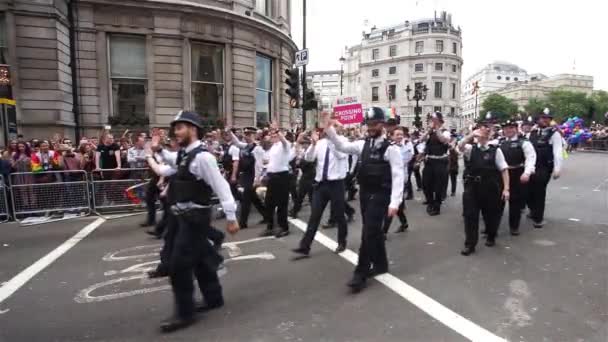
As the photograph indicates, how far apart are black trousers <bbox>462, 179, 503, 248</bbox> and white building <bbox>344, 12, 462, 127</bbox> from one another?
7318cm

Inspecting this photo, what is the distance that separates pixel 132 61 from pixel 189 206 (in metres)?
17.4

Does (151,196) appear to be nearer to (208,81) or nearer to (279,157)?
(279,157)

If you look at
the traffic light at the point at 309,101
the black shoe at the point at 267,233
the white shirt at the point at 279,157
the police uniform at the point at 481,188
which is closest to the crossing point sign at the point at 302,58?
the traffic light at the point at 309,101

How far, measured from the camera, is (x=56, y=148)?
10305 millimetres

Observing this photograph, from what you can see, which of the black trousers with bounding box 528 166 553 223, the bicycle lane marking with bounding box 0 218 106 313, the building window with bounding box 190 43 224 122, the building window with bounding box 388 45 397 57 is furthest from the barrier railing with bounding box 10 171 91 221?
the building window with bounding box 388 45 397 57

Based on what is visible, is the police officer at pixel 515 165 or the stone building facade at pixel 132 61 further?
the stone building facade at pixel 132 61

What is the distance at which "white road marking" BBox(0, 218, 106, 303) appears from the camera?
4742 mm

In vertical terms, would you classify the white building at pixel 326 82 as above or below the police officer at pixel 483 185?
above

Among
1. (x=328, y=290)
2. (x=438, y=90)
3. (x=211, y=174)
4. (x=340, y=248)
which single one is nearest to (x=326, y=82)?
(x=438, y=90)

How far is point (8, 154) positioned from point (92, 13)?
1060cm

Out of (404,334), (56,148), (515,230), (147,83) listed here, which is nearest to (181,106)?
(147,83)

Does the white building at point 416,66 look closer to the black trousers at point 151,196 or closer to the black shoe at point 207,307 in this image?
the black trousers at point 151,196

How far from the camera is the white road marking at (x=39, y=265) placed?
4.74 meters

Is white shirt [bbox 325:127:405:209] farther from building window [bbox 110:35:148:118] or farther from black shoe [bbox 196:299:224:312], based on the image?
building window [bbox 110:35:148:118]
